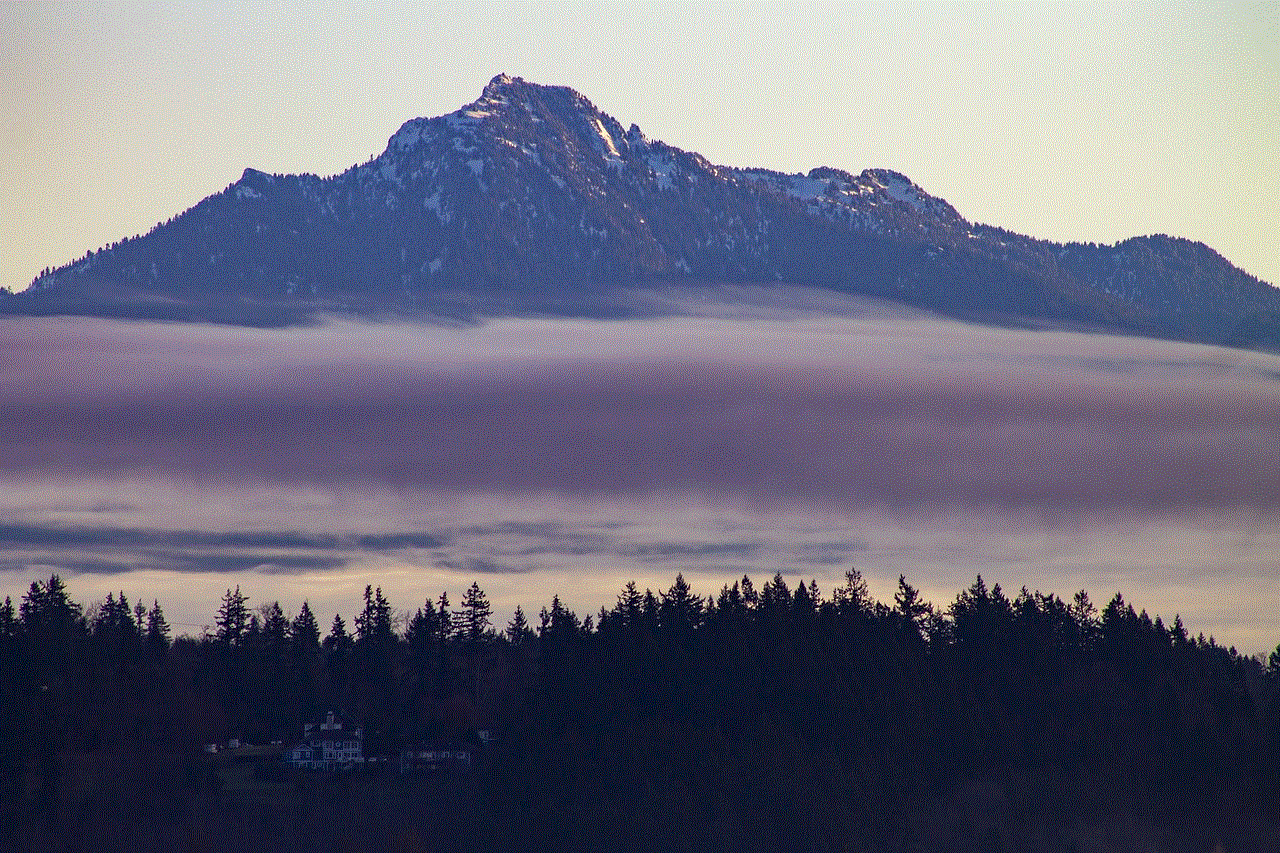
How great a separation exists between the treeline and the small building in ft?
5.46

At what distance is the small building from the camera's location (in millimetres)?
149875

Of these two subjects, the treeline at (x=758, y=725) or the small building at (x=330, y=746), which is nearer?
the treeline at (x=758, y=725)

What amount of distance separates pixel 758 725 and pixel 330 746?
121 feet

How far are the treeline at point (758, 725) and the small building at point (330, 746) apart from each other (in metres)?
1.66

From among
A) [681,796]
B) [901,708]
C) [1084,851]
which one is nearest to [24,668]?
[681,796]

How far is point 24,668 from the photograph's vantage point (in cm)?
14200

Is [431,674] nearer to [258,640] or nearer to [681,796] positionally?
[258,640]

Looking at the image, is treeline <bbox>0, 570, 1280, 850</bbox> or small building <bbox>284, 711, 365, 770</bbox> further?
small building <bbox>284, 711, 365, 770</bbox>

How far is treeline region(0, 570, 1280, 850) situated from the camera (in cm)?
13112

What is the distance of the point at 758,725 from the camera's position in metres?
136

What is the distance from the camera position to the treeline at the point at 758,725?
5162 inches

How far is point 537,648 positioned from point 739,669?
47.9 meters

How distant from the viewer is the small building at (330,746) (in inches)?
5901

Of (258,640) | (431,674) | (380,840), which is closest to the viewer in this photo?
(380,840)
